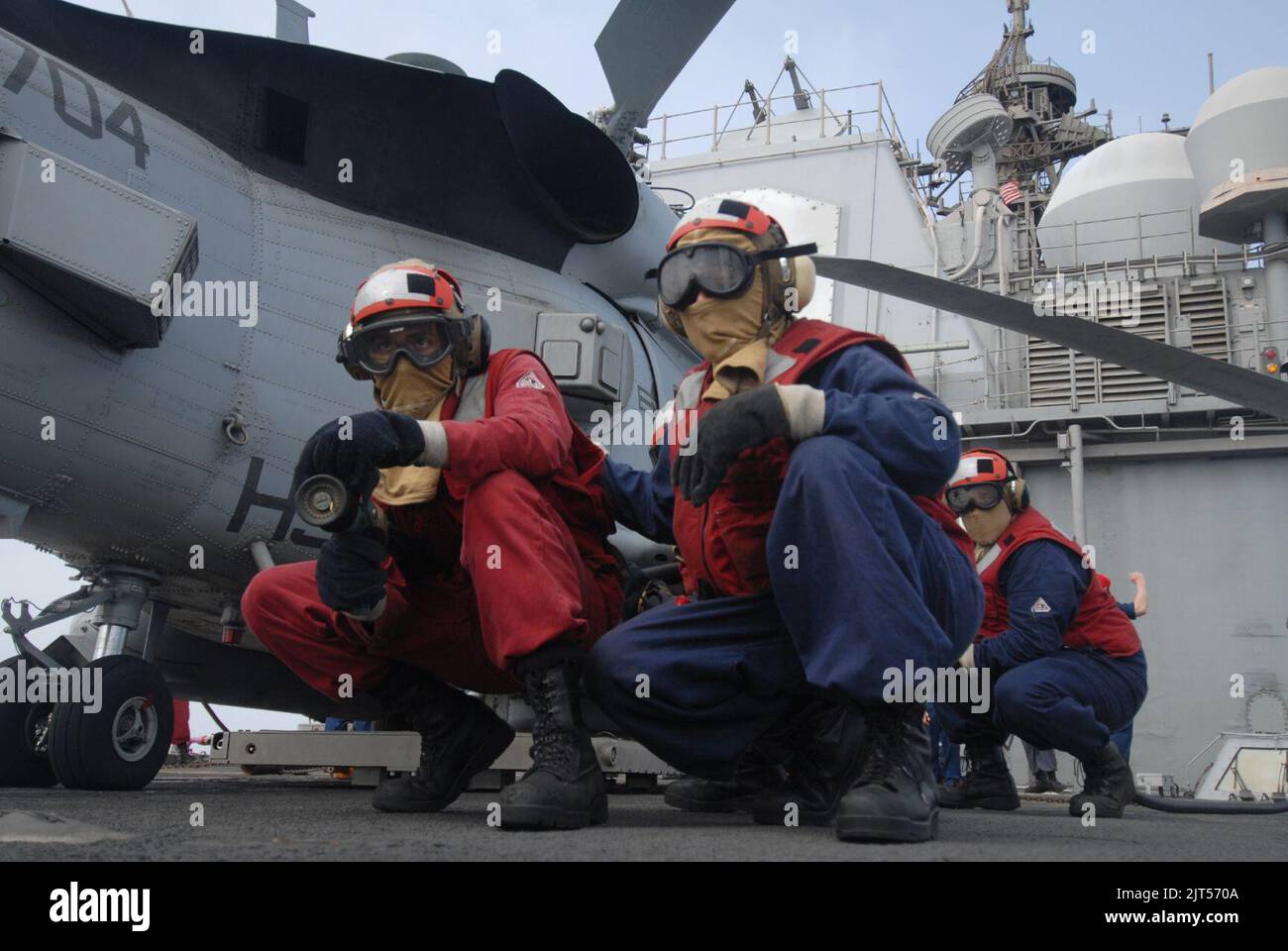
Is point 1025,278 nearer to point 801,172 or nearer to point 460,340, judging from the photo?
point 801,172

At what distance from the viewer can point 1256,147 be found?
12.9 metres

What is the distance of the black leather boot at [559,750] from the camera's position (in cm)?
222

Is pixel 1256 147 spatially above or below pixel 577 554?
above

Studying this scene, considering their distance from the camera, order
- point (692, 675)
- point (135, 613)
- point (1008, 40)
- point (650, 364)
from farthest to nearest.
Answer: point (1008, 40)
point (650, 364)
point (135, 613)
point (692, 675)

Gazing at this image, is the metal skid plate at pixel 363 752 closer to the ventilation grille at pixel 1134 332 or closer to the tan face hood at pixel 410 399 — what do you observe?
the tan face hood at pixel 410 399

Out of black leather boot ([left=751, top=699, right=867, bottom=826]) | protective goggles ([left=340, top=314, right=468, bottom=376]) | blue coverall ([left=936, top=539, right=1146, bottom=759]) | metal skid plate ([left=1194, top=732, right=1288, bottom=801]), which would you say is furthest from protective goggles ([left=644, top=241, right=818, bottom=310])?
metal skid plate ([left=1194, top=732, right=1288, bottom=801])

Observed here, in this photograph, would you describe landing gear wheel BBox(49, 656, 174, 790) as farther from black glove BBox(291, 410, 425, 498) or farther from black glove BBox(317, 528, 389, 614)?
black glove BBox(291, 410, 425, 498)

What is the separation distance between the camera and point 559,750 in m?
2.33

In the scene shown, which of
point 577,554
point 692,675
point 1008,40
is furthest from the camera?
point 1008,40

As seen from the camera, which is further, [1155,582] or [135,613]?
[1155,582]

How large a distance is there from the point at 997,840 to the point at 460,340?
1.67 m

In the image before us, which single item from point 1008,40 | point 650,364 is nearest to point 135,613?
point 650,364

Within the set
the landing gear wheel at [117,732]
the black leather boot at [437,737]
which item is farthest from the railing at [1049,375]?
the black leather boot at [437,737]

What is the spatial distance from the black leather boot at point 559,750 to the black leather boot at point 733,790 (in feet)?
2.03
